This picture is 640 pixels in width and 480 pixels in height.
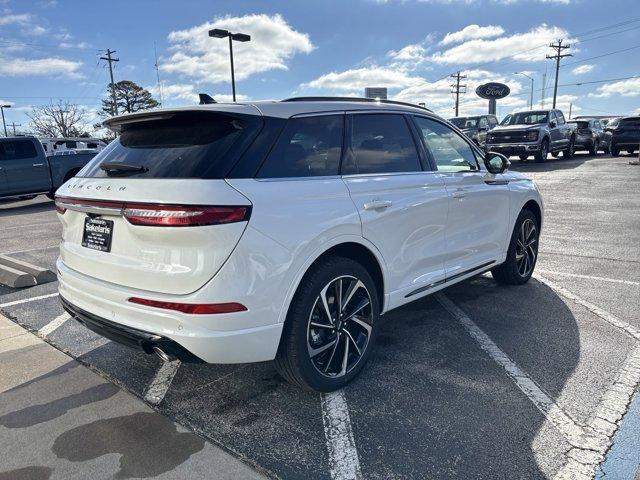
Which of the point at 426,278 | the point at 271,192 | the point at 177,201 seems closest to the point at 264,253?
the point at 271,192

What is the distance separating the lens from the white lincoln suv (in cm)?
254

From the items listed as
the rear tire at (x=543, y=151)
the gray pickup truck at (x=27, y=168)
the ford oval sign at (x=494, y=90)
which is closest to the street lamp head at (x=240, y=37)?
the gray pickup truck at (x=27, y=168)

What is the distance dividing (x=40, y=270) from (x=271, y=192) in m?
4.48

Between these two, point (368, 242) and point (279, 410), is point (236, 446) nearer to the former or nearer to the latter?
point (279, 410)

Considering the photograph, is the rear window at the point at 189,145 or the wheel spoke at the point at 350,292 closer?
the rear window at the point at 189,145

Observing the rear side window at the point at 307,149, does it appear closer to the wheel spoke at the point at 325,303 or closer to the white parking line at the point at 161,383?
the wheel spoke at the point at 325,303

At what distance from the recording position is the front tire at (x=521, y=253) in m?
5.11

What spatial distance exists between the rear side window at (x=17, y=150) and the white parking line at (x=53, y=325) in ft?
37.8

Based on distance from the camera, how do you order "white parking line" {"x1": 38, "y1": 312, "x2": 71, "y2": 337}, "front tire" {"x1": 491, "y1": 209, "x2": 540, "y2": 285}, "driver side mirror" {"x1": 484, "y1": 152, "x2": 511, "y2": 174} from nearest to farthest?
"white parking line" {"x1": 38, "y1": 312, "x2": 71, "y2": 337}
"driver side mirror" {"x1": 484, "y1": 152, "x2": 511, "y2": 174}
"front tire" {"x1": 491, "y1": 209, "x2": 540, "y2": 285}

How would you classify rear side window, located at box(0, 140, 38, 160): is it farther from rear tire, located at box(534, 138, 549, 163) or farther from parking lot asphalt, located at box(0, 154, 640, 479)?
rear tire, located at box(534, 138, 549, 163)

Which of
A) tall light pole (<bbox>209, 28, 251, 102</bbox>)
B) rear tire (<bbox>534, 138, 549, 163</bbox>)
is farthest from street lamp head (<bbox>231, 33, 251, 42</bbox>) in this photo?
rear tire (<bbox>534, 138, 549, 163</bbox>)

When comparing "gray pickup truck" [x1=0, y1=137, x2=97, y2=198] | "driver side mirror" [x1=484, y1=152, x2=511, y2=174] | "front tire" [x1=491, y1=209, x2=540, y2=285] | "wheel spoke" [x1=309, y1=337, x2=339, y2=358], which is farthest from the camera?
"gray pickup truck" [x1=0, y1=137, x2=97, y2=198]

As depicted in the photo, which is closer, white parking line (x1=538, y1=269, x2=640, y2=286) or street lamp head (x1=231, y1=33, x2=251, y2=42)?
white parking line (x1=538, y1=269, x2=640, y2=286)

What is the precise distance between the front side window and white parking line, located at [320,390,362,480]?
6.70ft
